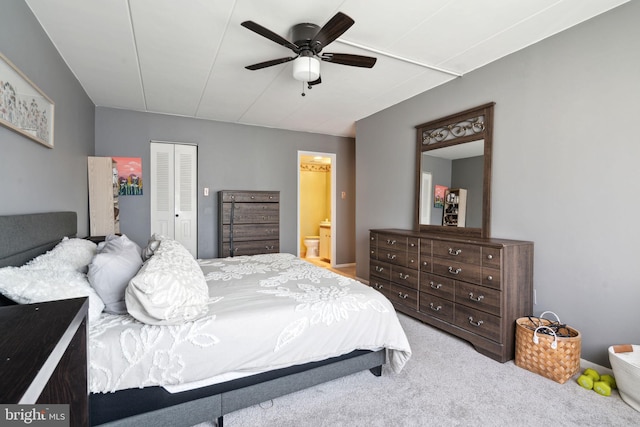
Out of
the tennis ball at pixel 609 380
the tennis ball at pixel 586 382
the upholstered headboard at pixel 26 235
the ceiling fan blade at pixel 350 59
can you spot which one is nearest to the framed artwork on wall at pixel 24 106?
the upholstered headboard at pixel 26 235

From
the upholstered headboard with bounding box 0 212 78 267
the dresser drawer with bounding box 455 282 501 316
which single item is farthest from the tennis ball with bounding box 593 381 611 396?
the upholstered headboard with bounding box 0 212 78 267

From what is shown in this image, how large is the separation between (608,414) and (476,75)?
2863 mm

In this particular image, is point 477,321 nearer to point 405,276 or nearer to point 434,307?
point 434,307

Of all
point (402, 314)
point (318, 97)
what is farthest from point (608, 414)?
point (318, 97)

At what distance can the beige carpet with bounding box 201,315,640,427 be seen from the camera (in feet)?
5.53

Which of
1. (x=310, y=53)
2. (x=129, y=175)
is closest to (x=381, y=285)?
(x=310, y=53)

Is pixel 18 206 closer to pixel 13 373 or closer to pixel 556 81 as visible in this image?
pixel 13 373

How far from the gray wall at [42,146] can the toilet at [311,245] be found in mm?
4129

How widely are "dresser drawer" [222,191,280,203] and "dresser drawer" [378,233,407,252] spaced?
1.83m

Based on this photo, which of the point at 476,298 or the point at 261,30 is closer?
the point at 261,30

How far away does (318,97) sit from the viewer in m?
3.72

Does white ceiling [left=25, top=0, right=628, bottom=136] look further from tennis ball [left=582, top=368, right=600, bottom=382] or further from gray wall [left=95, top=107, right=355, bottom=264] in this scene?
tennis ball [left=582, top=368, right=600, bottom=382]

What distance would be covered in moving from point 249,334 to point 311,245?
5.23 meters

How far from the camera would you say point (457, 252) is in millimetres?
2699
